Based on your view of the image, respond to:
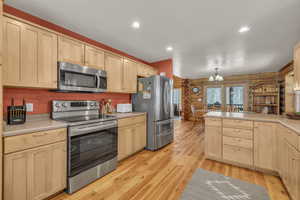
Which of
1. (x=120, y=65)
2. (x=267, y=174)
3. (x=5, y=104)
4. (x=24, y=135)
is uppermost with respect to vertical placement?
(x=120, y=65)

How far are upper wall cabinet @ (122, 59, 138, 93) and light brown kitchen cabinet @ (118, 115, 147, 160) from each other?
0.78m

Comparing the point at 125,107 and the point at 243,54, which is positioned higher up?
the point at 243,54

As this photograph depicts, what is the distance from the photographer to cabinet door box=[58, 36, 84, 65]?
2107mm

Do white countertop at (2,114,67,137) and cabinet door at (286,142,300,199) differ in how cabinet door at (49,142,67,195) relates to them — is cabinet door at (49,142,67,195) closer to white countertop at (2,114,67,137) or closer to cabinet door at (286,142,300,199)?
white countertop at (2,114,67,137)

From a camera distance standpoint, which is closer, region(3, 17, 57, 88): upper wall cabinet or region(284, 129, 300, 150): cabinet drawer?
region(284, 129, 300, 150): cabinet drawer

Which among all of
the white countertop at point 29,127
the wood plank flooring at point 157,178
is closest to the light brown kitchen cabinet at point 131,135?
the wood plank flooring at point 157,178

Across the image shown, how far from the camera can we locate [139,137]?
10.3 ft

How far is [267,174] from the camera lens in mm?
2291

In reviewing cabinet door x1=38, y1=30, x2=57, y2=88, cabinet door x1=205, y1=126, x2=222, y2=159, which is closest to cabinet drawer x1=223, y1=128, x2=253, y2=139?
cabinet door x1=205, y1=126, x2=222, y2=159

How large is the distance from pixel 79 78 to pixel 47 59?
1.66 ft

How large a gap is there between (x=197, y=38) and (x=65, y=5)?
2.36m

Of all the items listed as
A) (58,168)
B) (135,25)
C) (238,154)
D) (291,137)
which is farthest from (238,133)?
(58,168)

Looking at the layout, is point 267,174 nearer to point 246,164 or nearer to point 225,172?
point 246,164

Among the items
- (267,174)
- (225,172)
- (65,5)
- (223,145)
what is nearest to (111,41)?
(65,5)
